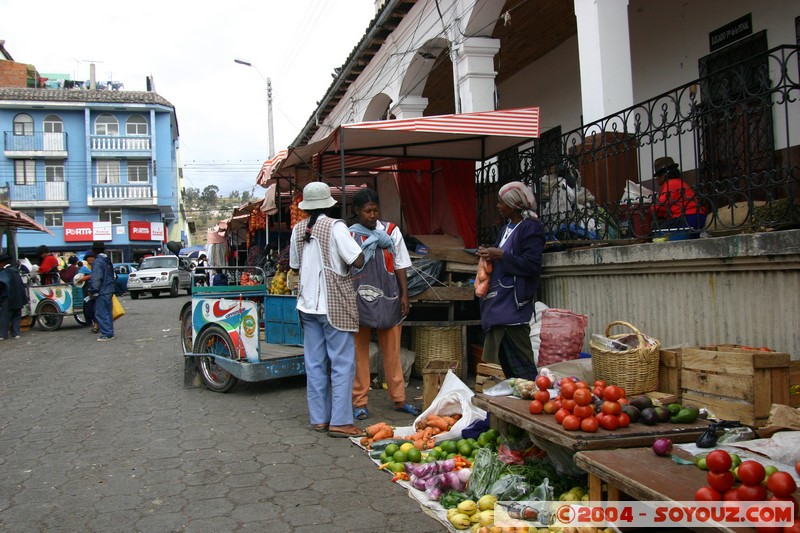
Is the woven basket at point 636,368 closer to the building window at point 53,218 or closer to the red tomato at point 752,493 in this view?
the red tomato at point 752,493

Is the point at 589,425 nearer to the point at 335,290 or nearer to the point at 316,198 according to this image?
the point at 335,290

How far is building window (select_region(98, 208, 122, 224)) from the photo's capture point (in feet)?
119

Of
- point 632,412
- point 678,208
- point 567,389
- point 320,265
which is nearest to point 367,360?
point 320,265

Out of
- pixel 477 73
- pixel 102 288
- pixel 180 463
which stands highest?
pixel 477 73

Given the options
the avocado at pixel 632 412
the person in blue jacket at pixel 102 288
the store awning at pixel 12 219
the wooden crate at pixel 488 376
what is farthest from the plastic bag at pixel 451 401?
the store awning at pixel 12 219

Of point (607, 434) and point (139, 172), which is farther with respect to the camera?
point (139, 172)

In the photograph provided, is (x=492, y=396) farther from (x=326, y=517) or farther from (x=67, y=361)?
(x=67, y=361)

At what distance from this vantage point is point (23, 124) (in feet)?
116

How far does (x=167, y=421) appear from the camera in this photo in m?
5.54

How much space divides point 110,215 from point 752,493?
39.1 m

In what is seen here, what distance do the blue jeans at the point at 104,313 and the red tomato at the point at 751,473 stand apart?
11.4m

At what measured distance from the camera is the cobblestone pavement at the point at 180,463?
3.46m

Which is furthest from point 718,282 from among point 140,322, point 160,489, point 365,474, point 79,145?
point 79,145

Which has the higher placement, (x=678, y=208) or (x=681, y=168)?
(x=681, y=168)
